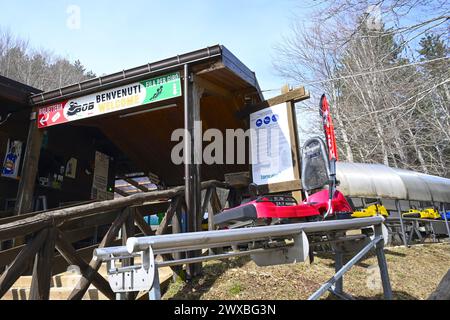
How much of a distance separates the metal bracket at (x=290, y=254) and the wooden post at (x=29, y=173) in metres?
5.33

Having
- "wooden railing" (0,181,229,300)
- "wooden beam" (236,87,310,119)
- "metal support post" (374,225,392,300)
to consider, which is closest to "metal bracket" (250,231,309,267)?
"metal support post" (374,225,392,300)

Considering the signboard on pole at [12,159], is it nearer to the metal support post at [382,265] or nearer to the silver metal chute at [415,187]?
the metal support post at [382,265]

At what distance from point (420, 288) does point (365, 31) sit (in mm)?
5002

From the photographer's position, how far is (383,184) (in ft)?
40.3

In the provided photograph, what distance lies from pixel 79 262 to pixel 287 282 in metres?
2.52

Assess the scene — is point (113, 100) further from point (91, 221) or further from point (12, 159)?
point (12, 159)

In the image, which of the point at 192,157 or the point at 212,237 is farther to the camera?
the point at 192,157

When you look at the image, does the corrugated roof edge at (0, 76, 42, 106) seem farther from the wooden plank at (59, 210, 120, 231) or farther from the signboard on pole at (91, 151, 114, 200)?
the wooden plank at (59, 210, 120, 231)

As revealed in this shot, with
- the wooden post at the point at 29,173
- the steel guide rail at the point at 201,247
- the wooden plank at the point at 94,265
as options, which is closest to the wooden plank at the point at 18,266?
the wooden plank at the point at 94,265

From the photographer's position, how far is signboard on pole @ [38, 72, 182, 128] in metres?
5.64

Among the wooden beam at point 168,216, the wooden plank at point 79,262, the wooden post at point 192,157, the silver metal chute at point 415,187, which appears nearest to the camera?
the wooden plank at point 79,262

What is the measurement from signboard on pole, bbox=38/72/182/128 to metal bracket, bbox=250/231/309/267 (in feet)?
11.1

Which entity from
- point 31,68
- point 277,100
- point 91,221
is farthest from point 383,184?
point 31,68

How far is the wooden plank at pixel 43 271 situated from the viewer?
3.35 metres
